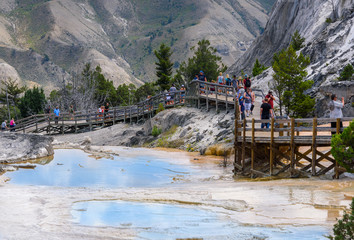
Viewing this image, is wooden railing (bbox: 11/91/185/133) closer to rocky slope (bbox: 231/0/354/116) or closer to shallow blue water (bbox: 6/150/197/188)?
rocky slope (bbox: 231/0/354/116)

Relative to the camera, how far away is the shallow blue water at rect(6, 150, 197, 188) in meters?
18.0

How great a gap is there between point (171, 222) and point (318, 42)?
129 ft

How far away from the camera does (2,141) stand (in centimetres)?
2281

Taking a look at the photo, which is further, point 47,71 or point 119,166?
point 47,71

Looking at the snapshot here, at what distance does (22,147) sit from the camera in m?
23.2

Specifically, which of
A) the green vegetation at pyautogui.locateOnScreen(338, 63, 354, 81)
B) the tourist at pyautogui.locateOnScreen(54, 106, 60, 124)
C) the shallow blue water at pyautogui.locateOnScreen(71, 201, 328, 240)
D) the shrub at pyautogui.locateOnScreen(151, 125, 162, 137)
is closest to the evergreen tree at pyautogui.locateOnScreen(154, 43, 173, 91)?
the tourist at pyautogui.locateOnScreen(54, 106, 60, 124)

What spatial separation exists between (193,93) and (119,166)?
13681 millimetres

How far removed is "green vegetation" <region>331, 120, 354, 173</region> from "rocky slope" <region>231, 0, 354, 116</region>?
292 cm

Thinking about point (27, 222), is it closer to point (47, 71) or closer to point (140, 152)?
point (140, 152)

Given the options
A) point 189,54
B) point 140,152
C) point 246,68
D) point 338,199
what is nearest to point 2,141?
point 140,152

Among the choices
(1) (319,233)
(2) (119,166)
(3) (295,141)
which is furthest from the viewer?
(2) (119,166)

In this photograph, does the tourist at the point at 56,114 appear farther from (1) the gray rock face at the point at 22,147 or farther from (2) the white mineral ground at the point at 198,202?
(2) the white mineral ground at the point at 198,202

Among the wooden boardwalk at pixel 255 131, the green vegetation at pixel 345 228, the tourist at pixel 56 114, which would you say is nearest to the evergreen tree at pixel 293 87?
the wooden boardwalk at pixel 255 131

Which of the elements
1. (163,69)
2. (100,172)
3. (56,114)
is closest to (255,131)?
(100,172)
